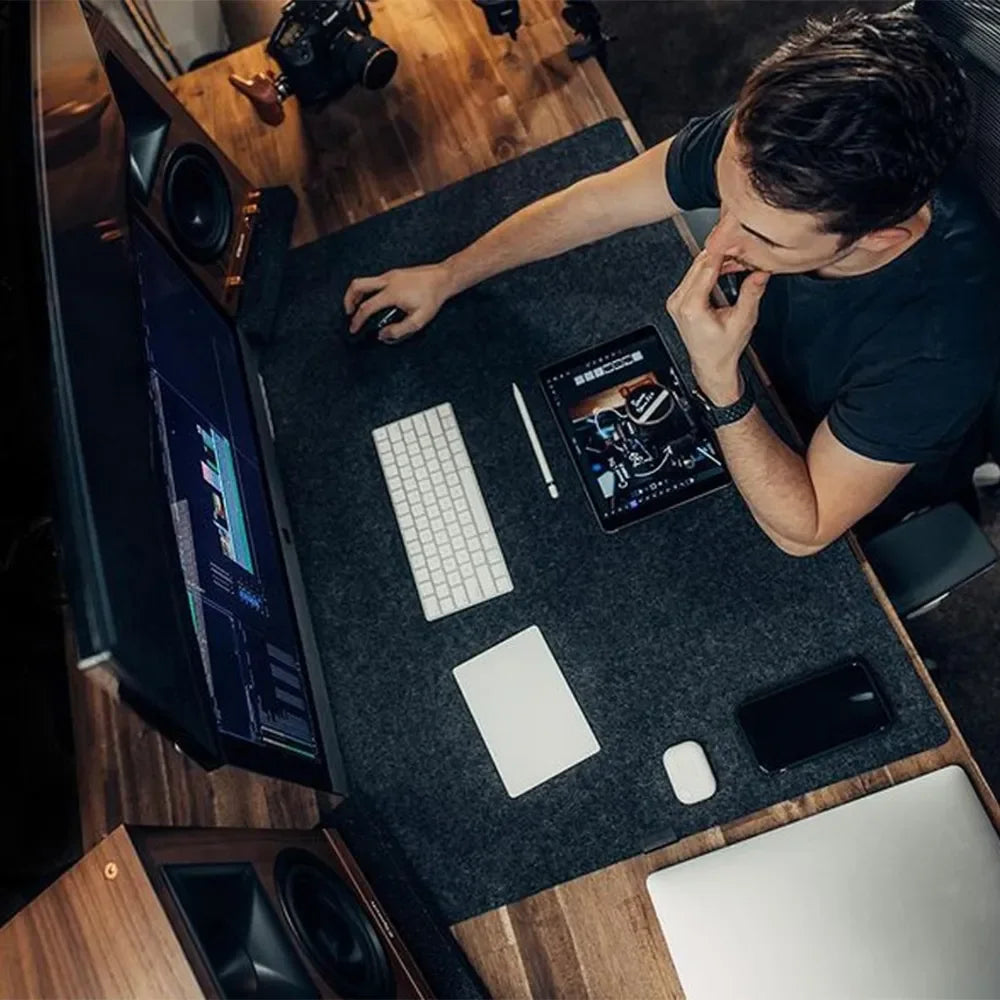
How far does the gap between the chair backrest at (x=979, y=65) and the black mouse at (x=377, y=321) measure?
2.22 feet

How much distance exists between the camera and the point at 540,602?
1173 mm

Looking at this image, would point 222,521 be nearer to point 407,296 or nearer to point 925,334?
point 407,296

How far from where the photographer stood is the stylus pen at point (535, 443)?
1.22 m

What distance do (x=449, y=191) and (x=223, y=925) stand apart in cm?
99

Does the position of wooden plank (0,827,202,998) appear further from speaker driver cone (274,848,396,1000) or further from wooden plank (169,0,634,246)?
wooden plank (169,0,634,246)

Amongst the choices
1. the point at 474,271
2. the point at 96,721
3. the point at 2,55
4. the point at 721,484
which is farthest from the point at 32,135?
the point at 721,484

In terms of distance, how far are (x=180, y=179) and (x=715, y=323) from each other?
0.68m

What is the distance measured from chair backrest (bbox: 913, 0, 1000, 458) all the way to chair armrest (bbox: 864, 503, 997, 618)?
0.21 metres

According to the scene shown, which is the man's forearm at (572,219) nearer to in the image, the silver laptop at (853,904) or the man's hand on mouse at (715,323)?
the man's hand on mouse at (715,323)

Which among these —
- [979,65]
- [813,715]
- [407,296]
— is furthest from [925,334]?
[407,296]

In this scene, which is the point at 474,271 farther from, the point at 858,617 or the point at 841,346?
the point at 858,617

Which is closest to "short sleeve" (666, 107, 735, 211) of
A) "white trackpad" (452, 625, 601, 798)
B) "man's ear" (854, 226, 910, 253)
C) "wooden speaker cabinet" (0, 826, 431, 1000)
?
"man's ear" (854, 226, 910, 253)

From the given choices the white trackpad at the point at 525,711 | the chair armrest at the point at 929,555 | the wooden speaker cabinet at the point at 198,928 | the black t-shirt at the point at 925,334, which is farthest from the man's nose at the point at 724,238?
the wooden speaker cabinet at the point at 198,928

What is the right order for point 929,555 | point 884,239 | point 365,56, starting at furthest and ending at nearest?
point 365,56 < point 929,555 < point 884,239
